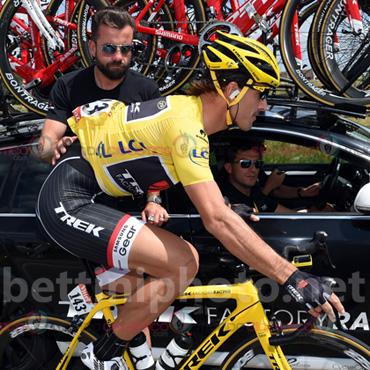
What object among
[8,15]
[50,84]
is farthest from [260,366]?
[8,15]

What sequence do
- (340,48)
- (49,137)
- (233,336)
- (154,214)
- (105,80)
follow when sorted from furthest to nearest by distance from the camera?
1. (340,48)
2. (105,80)
3. (49,137)
4. (233,336)
5. (154,214)

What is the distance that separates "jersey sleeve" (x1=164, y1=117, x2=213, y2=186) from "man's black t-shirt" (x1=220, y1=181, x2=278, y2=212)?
937 mm

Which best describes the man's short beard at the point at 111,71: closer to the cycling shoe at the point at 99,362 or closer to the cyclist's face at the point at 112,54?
the cyclist's face at the point at 112,54

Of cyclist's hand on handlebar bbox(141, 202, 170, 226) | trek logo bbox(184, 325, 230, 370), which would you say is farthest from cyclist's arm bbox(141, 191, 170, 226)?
trek logo bbox(184, 325, 230, 370)

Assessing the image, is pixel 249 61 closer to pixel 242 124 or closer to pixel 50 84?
pixel 242 124

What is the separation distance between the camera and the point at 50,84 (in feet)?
16.5

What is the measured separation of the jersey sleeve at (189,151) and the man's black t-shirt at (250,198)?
94 cm

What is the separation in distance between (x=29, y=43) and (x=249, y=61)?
3.25 m

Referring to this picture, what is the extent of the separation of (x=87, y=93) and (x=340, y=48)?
6.02ft

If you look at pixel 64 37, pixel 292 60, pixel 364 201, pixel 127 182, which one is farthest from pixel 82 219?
pixel 64 37

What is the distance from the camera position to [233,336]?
3137 millimetres

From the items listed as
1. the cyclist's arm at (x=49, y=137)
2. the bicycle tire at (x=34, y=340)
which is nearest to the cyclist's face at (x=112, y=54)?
the cyclist's arm at (x=49, y=137)

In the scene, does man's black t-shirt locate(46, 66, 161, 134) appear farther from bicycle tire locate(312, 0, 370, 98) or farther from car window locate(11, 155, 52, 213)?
bicycle tire locate(312, 0, 370, 98)

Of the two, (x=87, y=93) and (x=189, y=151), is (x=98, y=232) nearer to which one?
(x=189, y=151)
